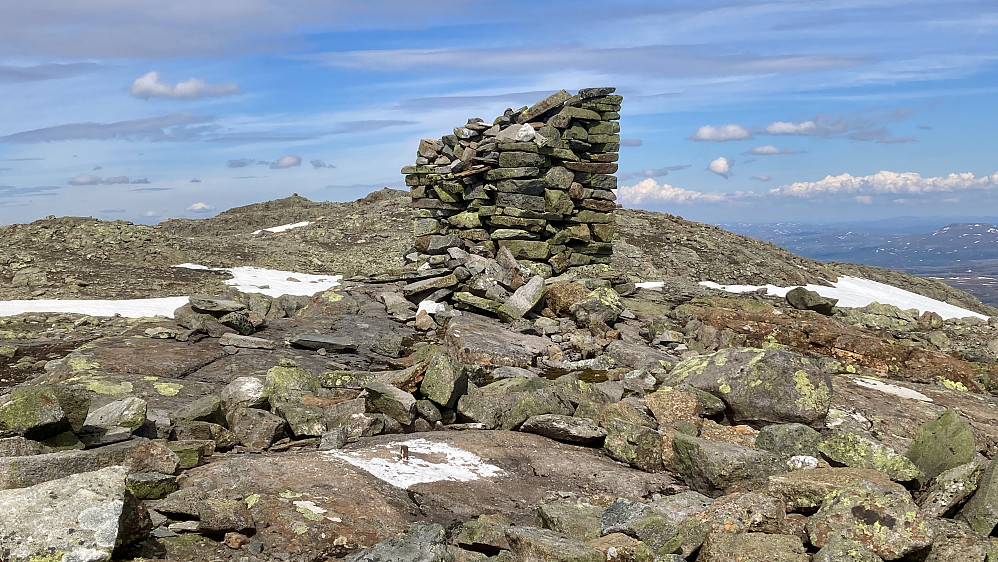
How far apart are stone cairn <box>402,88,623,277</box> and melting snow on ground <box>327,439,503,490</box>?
34.4ft

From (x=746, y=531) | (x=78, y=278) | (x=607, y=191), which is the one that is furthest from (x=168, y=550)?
(x=78, y=278)

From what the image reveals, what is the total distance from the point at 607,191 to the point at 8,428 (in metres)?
15.7

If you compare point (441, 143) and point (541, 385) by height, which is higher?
point (441, 143)

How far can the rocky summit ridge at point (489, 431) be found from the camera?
5484 mm

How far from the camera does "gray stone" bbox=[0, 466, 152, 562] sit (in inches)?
177

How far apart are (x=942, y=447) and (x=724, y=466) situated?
248 cm

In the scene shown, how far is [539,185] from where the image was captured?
731 inches

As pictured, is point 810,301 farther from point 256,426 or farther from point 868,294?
point 256,426

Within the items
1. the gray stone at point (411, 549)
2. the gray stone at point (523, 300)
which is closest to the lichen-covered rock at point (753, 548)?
the gray stone at point (411, 549)

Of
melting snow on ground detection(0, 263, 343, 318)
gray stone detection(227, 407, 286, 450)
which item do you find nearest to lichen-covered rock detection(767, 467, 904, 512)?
gray stone detection(227, 407, 286, 450)

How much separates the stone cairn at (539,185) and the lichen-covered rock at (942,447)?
37.3 ft

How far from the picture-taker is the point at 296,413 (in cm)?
854

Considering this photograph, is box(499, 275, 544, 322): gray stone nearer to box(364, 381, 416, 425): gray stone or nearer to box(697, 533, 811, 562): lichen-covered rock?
box(364, 381, 416, 425): gray stone

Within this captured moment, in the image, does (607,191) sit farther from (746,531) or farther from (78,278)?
(78,278)
